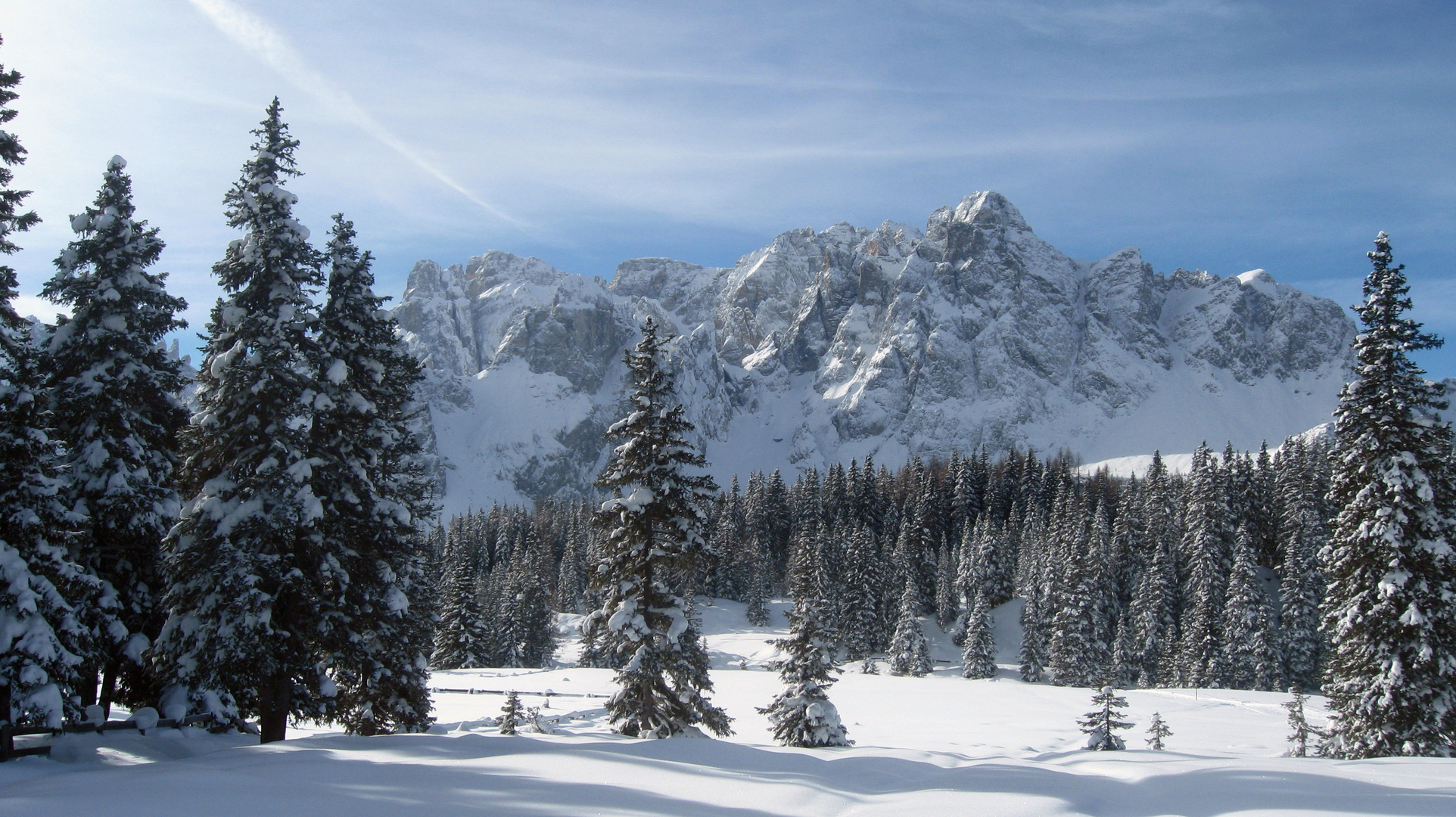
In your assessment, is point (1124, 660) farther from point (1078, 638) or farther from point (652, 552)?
point (652, 552)

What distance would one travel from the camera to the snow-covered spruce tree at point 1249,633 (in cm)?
5406

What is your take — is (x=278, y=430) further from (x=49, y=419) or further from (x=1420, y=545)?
(x=1420, y=545)

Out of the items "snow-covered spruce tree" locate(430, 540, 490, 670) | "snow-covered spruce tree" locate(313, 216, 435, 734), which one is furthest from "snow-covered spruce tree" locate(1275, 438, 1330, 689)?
"snow-covered spruce tree" locate(313, 216, 435, 734)

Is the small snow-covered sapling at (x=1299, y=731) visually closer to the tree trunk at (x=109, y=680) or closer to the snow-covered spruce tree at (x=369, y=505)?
the snow-covered spruce tree at (x=369, y=505)

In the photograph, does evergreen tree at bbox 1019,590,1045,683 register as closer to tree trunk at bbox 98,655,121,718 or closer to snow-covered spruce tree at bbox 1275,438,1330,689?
snow-covered spruce tree at bbox 1275,438,1330,689

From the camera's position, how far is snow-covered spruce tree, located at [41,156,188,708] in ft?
57.1

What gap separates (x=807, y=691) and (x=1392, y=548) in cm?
1599

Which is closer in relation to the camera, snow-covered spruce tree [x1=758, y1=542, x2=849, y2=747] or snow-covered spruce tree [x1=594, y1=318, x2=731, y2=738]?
snow-covered spruce tree [x1=594, y1=318, x2=731, y2=738]

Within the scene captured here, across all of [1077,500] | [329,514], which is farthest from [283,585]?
[1077,500]

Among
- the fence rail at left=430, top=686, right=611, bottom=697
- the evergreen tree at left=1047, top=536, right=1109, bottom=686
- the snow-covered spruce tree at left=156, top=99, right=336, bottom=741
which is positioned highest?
the snow-covered spruce tree at left=156, top=99, right=336, bottom=741

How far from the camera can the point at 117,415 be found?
17953 millimetres

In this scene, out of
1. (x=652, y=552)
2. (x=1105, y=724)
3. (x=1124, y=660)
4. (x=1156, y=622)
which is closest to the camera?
(x=652, y=552)

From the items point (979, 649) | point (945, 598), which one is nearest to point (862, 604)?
point (945, 598)

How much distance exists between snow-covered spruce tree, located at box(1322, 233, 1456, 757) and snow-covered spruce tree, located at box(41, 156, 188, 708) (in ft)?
95.7
